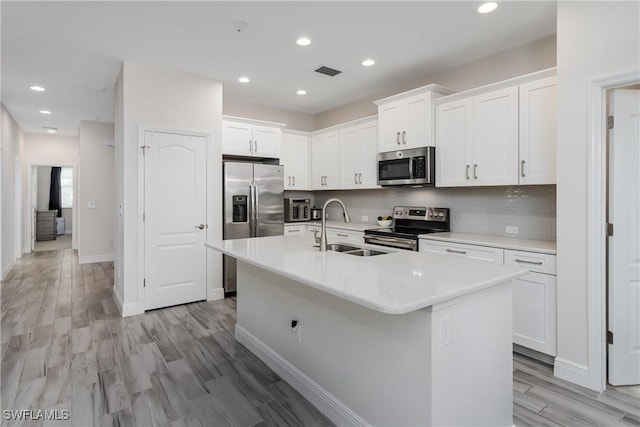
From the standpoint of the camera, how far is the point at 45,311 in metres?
3.96

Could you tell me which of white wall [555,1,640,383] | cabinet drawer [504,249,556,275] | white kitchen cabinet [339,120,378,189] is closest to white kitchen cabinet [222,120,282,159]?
white kitchen cabinet [339,120,378,189]

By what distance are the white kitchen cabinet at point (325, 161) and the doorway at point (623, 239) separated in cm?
340

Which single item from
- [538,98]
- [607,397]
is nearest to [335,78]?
[538,98]

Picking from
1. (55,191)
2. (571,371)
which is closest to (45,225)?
(55,191)

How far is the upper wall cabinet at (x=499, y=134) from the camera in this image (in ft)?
9.55

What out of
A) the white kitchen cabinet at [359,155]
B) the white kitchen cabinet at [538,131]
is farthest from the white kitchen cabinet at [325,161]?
the white kitchen cabinet at [538,131]

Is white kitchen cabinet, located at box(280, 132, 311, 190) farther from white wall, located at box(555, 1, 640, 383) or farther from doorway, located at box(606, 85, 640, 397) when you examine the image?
doorway, located at box(606, 85, 640, 397)

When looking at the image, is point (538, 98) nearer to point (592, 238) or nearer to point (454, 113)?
point (454, 113)

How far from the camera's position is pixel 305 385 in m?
2.25

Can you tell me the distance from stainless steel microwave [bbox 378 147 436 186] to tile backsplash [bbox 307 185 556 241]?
42 cm

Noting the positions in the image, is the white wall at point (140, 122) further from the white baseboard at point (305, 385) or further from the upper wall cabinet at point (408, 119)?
the upper wall cabinet at point (408, 119)

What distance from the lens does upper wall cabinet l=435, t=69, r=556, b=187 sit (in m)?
2.91

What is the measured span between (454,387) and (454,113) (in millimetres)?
2876

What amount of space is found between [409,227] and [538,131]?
187cm
